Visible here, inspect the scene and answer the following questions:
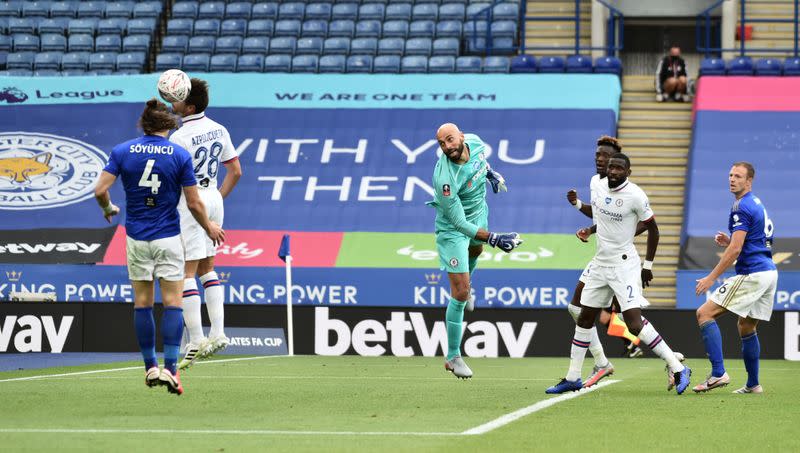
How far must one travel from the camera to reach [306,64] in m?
30.0

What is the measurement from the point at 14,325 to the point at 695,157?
13.7 m

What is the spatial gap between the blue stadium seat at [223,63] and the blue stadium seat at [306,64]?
1346 mm

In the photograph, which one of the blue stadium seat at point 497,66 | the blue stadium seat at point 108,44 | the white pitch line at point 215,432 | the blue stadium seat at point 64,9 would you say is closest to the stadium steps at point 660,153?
the blue stadium seat at point 497,66

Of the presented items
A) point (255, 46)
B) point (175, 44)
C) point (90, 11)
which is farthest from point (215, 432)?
point (90, 11)

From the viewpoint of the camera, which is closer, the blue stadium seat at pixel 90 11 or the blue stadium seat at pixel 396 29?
the blue stadium seat at pixel 396 29

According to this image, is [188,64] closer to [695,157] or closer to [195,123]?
[695,157]

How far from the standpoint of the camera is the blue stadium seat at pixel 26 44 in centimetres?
3142

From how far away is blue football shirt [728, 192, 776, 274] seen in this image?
11922mm

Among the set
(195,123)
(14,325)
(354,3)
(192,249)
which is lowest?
(14,325)

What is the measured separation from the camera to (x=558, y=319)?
68.0 feet

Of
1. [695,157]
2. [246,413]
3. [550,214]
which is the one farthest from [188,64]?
[246,413]

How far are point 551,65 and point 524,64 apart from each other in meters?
0.58

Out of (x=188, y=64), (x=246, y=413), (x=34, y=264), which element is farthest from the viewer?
(x=188, y=64)

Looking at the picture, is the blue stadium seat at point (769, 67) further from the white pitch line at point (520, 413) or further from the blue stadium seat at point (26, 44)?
the white pitch line at point (520, 413)
